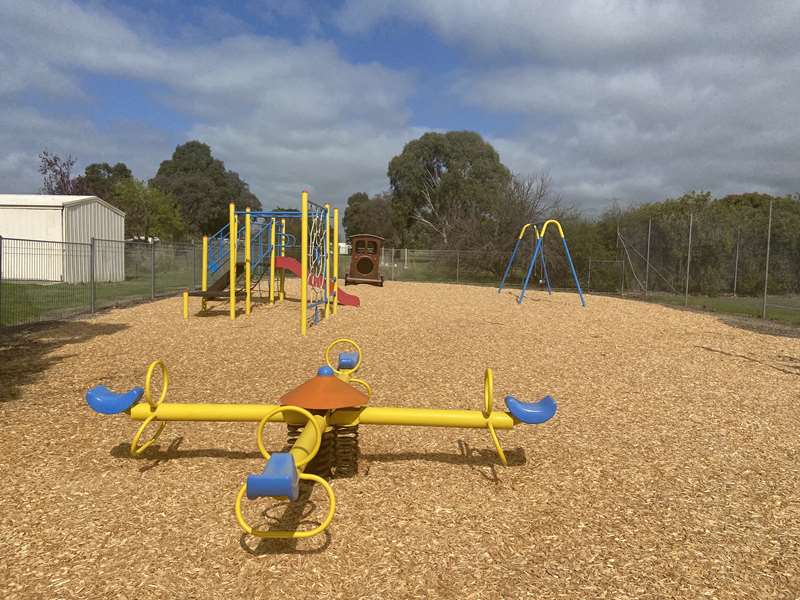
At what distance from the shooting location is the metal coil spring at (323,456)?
12.1ft

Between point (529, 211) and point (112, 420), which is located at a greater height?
point (529, 211)

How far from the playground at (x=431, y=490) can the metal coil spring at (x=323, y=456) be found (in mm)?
112

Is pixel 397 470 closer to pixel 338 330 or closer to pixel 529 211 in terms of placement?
pixel 338 330

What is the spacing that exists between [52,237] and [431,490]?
72.6 ft

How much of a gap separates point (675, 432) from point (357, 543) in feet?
10.5

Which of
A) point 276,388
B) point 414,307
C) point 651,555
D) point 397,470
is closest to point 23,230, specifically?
point 414,307

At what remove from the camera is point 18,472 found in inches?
147

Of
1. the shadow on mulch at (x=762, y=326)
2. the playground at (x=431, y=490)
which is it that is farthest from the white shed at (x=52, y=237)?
the shadow on mulch at (x=762, y=326)

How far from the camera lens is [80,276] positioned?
19.7 metres

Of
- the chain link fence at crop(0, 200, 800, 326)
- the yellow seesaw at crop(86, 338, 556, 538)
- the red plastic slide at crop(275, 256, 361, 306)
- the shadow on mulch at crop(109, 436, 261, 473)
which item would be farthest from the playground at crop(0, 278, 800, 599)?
the chain link fence at crop(0, 200, 800, 326)

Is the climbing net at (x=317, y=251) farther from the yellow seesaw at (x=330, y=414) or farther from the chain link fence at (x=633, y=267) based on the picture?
the yellow seesaw at (x=330, y=414)

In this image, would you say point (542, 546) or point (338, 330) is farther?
point (338, 330)

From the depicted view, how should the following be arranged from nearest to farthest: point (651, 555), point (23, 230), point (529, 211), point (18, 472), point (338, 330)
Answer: point (651, 555) → point (18, 472) → point (338, 330) → point (23, 230) → point (529, 211)

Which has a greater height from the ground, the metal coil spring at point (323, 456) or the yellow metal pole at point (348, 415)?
the yellow metal pole at point (348, 415)
